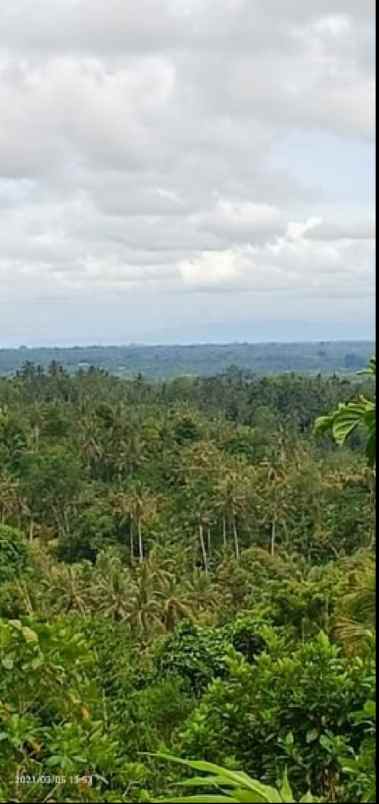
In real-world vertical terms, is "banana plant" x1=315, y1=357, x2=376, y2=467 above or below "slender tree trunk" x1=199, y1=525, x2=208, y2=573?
above

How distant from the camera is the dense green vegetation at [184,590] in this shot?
9.16 feet

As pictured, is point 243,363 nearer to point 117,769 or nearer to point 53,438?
point 53,438

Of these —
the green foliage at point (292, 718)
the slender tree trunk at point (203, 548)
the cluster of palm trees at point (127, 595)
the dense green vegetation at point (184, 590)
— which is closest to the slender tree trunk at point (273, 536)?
the dense green vegetation at point (184, 590)

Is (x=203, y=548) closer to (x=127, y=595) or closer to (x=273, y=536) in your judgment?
(x=273, y=536)

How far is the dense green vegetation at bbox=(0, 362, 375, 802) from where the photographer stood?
279 cm

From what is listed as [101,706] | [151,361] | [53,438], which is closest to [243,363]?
[151,361]

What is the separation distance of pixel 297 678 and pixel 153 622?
18.7m

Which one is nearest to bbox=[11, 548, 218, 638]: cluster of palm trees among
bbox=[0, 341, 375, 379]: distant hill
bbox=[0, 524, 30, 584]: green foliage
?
bbox=[0, 524, 30, 584]: green foliage

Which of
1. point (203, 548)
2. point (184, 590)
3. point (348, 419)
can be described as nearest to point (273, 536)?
point (203, 548)

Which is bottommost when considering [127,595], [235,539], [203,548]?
[203,548]

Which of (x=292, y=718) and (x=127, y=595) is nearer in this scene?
(x=292, y=718)

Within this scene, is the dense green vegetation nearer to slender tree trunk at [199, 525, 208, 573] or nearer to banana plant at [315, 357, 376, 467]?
banana plant at [315, 357, 376, 467]

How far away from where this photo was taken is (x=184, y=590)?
23.2 m

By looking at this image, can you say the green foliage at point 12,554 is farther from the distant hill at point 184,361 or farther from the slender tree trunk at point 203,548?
the distant hill at point 184,361
